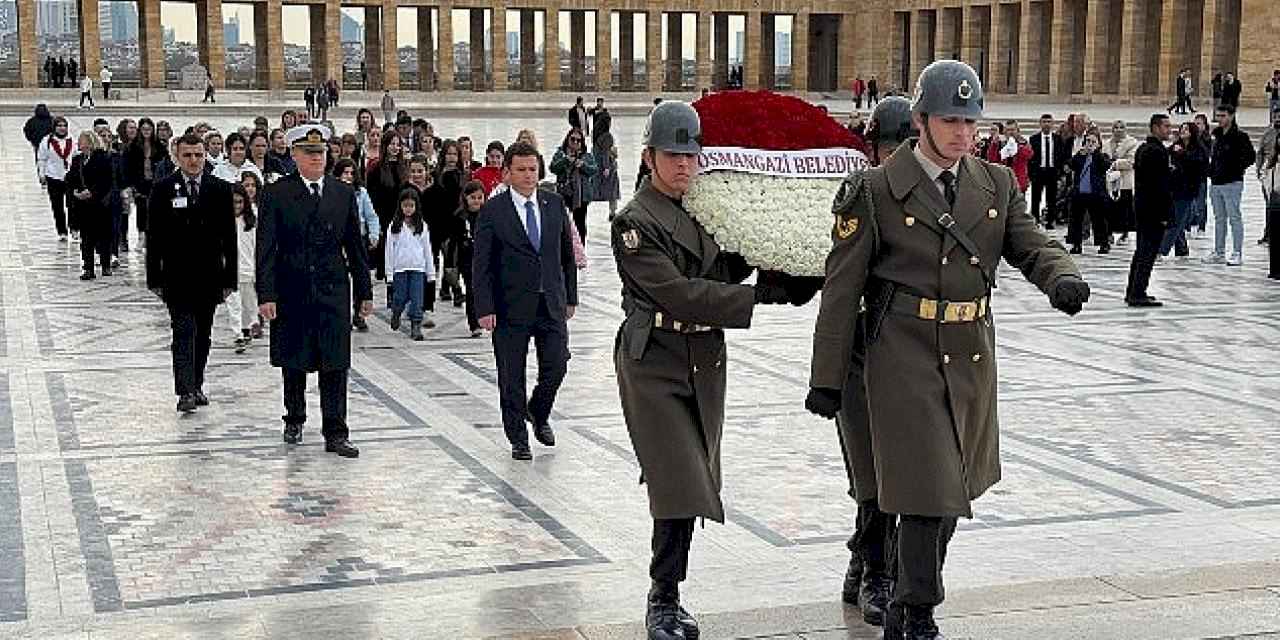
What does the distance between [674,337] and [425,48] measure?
67567mm

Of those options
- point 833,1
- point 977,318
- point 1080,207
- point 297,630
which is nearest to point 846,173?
point 977,318

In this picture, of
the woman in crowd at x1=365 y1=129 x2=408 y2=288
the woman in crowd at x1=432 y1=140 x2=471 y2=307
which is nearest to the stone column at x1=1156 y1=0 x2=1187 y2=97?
the woman in crowd at x1=365 y1=129 x2=408 y2=288

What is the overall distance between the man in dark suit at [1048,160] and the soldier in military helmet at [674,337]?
1549 centimetres

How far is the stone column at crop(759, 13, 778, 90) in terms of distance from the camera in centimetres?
7325

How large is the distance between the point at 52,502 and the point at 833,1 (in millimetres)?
69002

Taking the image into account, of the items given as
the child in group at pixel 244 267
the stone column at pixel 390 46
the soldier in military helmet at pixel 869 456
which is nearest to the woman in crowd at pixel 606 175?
the child in group at pixel 244 267

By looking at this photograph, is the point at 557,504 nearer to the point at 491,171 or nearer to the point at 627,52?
the point at 491,171

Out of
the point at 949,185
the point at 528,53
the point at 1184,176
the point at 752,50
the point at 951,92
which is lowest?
the point at 1184,176

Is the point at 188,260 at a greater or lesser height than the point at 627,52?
lesser

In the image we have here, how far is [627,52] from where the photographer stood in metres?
73.4

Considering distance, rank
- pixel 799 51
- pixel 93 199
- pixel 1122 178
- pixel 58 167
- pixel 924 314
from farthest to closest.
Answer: pixel 799 51, pixel 58 167, pixel 1122 178, pixel 93 199, pixel 924 314

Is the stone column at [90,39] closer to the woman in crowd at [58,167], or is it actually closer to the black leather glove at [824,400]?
the woman in crowd at [58,167]

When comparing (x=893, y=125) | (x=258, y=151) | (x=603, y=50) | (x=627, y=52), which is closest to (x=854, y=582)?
(x=893, y=125)

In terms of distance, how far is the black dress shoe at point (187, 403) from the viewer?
9359mm
